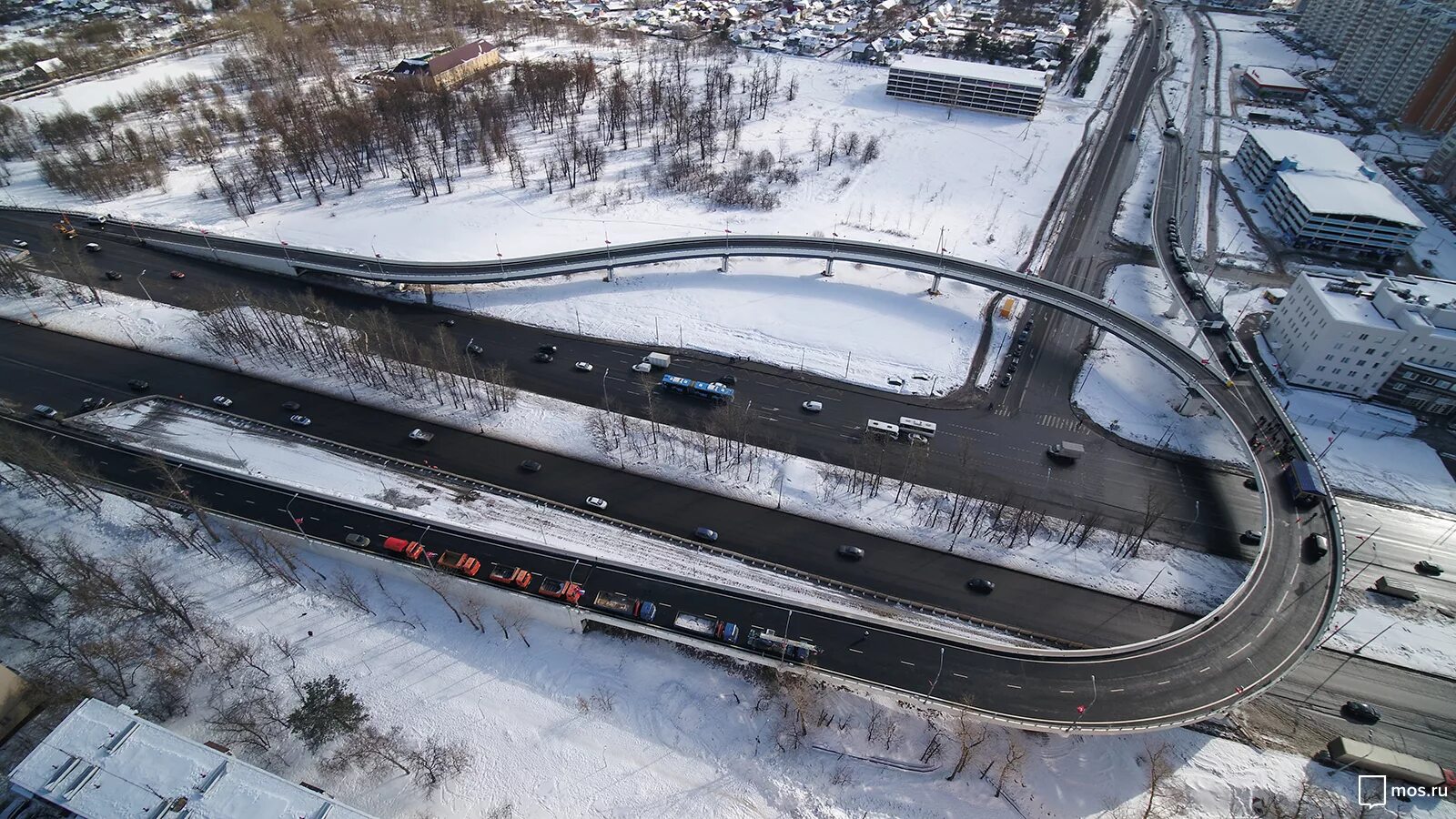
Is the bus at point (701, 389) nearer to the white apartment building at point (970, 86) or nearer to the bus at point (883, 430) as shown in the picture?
the bus at point (883, 430)

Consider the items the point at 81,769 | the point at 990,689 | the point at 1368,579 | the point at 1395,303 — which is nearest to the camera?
the point at 81,769

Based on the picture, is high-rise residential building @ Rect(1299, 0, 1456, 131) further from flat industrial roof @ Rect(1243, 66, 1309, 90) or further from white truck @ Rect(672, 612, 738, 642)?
white truck @ Rect(672, 612, 738, 642)

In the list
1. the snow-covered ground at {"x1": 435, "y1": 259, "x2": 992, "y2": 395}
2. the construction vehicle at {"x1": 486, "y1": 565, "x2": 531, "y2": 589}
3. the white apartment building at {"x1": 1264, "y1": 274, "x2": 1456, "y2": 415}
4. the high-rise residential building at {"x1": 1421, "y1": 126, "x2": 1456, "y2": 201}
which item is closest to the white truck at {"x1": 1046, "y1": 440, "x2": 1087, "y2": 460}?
the snow-covered ground at {"x1": 435, "y1": 259, "x2": 992, "y2": 395}

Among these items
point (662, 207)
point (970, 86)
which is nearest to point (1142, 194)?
point (970, 86)

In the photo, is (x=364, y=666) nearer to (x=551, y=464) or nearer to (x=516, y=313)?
(x=551, y=464)

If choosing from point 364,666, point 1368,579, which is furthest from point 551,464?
point 1368,579

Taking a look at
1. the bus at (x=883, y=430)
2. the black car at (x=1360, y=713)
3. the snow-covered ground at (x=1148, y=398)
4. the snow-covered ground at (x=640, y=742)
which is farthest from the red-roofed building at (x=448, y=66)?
the black car at (x=1360, y=713)

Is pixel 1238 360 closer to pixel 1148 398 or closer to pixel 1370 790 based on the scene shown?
pixel 1148 398
